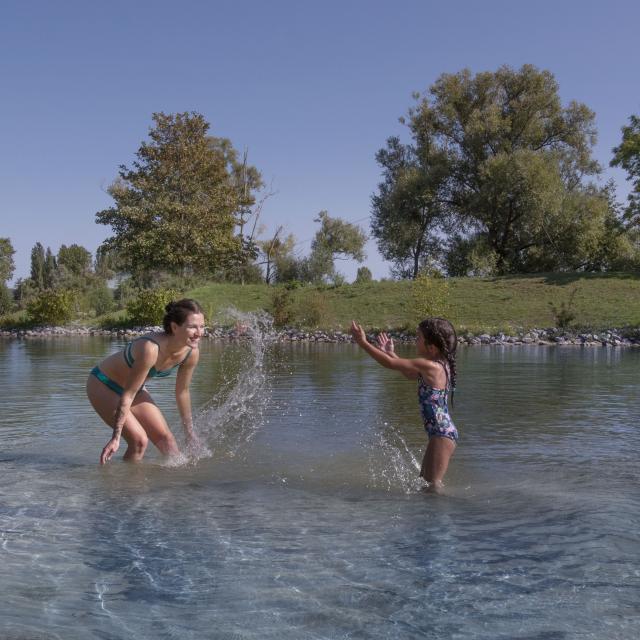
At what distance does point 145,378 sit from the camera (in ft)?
21.4

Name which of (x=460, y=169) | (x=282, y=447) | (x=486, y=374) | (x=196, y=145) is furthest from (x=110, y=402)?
(x=460, y=169)

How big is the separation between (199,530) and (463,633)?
218 centimetres

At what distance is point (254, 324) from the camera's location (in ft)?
123

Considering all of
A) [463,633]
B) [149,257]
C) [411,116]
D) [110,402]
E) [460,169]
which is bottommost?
[463,633]

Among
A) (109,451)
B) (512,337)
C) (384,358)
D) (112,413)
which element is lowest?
(109,451)

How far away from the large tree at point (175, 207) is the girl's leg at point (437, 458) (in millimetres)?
38127

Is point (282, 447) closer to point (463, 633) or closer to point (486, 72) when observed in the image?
point (463, 633)

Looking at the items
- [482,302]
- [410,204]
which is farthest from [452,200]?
[482,302]

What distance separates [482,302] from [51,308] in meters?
24.1

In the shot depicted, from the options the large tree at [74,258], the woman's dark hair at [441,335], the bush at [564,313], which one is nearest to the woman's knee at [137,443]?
the woman's dark hair at [441,335]

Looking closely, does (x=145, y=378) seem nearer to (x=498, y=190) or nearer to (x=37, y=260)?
(x=498, y=190)

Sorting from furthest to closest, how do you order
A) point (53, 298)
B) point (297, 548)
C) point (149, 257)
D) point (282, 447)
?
1. point (149, 257)
2. point (53, 298)
3. point (282, 447)
4. point (297, 548)

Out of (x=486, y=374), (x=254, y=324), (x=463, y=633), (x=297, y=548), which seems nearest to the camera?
(x=463, y=633)

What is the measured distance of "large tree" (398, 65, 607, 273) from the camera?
46.7 meters
